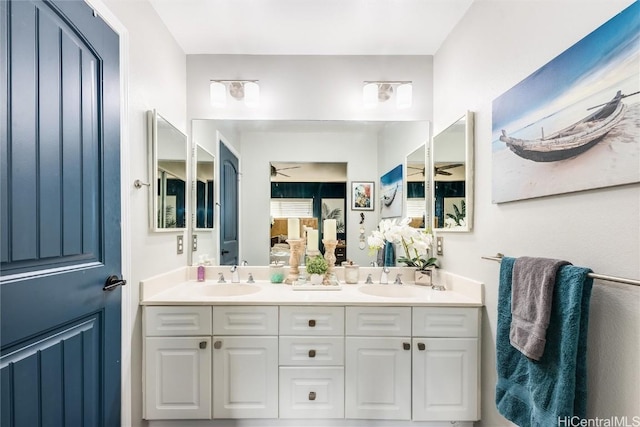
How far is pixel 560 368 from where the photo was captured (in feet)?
3.12

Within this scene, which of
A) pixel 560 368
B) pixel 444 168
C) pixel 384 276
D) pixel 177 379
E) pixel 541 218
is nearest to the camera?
pixel 560 368

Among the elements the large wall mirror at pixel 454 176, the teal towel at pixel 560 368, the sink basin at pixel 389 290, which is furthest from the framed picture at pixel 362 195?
the teal towel at pixel 560 368

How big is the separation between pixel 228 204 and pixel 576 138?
194 cm

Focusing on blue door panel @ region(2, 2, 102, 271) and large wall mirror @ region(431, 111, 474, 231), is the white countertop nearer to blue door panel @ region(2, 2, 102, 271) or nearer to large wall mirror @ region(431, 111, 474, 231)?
large wall mirror @ region(431, 111, 474, 231)

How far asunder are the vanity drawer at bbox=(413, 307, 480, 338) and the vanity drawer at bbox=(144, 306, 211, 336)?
1132mm

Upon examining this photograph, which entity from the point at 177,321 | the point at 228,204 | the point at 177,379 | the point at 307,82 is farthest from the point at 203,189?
the point at 177,379

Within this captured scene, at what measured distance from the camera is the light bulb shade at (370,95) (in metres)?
2.06

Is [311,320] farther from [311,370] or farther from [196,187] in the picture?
[196,187]

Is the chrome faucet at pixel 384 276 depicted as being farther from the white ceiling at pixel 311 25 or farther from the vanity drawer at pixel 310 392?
the white ceiling at pixel 311 25

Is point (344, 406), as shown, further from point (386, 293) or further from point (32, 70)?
point (32, 70)

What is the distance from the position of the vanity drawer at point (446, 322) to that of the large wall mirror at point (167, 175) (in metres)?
1.54

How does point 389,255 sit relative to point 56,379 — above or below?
above

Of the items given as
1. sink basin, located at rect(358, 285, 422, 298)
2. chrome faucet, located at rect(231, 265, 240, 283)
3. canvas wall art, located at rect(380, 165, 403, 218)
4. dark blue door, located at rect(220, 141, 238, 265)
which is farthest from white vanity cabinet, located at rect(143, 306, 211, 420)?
canvas wall art, located at rect(380, 165, 403, 218)

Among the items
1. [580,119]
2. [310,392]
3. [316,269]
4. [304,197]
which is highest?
[580,119]
